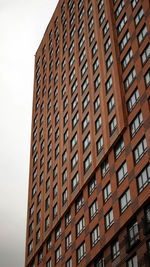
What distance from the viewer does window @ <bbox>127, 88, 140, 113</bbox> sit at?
1929 inches

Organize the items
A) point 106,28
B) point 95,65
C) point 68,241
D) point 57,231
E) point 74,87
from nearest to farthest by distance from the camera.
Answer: point 68,241
point 57,231
point 106,28
point 95,65
point 74,87

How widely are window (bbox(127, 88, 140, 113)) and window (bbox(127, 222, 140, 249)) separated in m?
14.3

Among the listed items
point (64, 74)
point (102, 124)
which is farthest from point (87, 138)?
point (64, 74)

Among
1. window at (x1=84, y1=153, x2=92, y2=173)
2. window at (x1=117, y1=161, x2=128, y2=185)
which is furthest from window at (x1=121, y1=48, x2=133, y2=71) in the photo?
window at (x1=117, y1=161, x2=128, y2=185)

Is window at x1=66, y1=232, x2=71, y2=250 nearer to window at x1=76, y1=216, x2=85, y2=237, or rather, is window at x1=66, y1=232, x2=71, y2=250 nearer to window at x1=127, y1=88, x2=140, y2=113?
window at x1=76, y1=216, x2=85, y2=237

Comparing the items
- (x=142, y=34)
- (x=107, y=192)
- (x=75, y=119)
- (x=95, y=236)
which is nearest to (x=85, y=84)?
(x=75, y=119)

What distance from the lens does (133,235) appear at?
40.5 meters

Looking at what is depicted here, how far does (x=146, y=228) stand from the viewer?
3859 cm

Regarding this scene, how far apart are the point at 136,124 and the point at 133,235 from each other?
41.6ft

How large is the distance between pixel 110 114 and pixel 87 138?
666cm

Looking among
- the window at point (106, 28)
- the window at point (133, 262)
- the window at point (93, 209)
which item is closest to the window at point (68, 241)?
the window at point (93, 209)

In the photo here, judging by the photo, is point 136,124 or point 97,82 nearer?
point 136,124

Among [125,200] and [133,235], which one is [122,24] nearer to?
[125,200]

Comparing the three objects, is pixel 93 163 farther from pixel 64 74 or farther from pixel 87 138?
pixel 64 74
